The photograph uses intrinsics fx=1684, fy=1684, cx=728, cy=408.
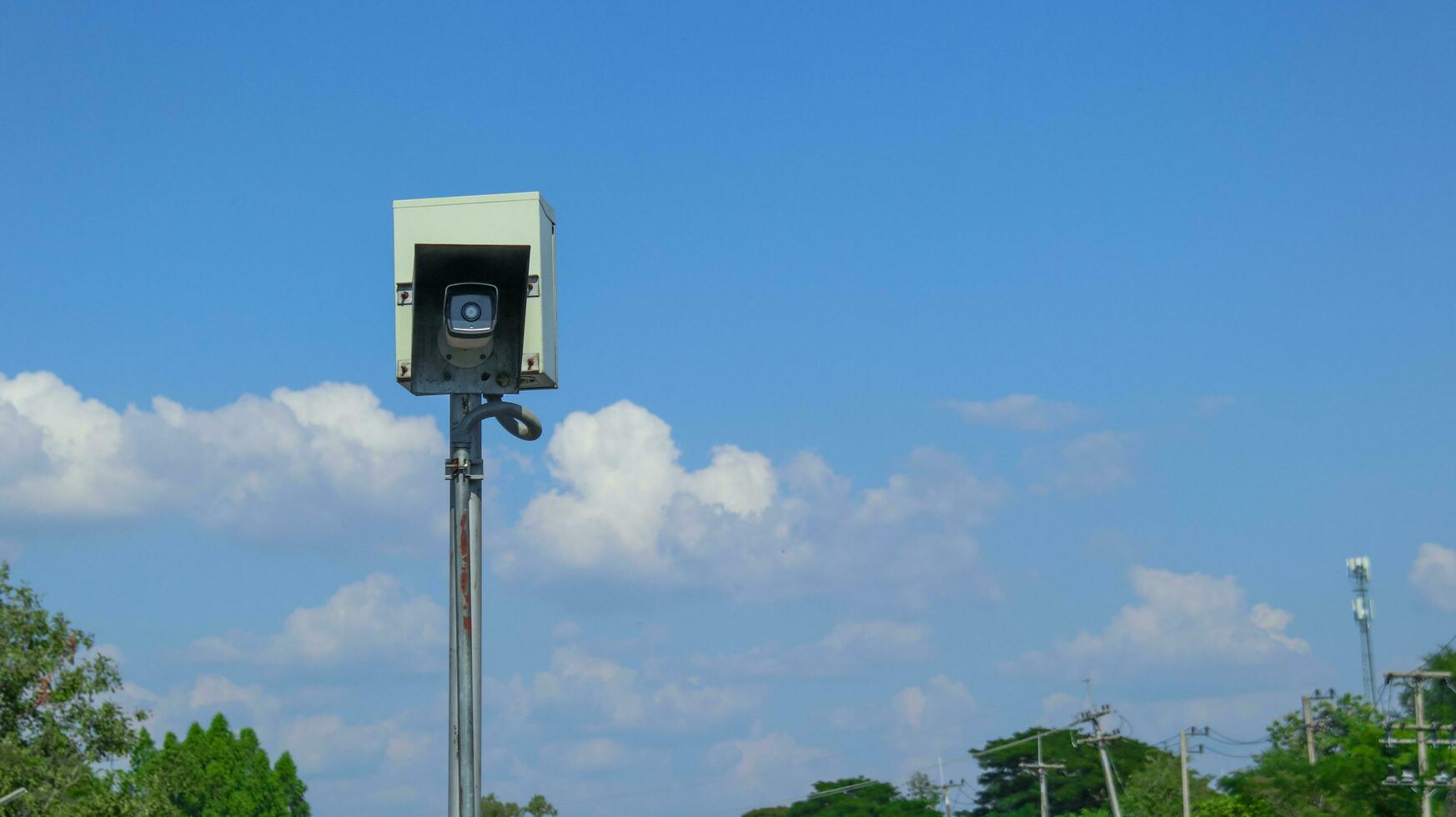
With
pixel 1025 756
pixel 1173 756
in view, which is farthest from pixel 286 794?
pixel 1173 756

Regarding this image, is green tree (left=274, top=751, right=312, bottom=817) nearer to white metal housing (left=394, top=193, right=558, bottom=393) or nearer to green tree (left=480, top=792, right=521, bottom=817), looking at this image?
green tree (left=480, top=792, right=521, bottom=817)

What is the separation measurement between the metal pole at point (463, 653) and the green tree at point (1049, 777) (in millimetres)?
102671

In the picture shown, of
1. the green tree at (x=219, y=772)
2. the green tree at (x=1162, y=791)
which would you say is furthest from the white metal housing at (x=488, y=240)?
the green tree at (x=219, y=772)

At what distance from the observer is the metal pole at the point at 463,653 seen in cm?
495

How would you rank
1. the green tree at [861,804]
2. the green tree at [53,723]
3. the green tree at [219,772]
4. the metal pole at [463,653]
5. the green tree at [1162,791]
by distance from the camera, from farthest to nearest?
the green tree at [861,804]
the green tree at [219,772]
the green tree at [1162,791]
the green tree at [53,723]
the metal pole at [463,653]

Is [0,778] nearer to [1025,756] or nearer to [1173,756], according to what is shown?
[1173,756]

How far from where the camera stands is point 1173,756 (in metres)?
89.1

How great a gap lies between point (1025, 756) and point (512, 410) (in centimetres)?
10339

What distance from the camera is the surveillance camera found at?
542 cm

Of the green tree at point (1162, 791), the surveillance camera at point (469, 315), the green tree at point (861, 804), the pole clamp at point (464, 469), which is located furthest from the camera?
the green tree at point (861, 804)

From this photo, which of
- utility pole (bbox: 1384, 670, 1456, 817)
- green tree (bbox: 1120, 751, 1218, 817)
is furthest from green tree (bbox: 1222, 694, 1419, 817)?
green tree (bbox: 1120, 751, 1218, 817)

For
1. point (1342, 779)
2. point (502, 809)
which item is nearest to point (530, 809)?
point (502, 809)

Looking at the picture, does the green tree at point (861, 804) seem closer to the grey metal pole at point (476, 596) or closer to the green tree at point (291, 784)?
the green tree at point (291, 784)

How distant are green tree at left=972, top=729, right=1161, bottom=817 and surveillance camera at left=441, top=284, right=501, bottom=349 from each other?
10247 centimetres
